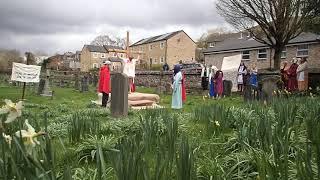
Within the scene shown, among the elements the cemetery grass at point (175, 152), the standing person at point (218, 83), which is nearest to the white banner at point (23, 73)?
the standing person at point (218, 83)

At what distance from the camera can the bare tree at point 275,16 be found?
92.8 ft

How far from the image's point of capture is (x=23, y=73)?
Result: 20750 mm

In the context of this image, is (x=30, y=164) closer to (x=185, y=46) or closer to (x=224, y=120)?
(x=224, y=120)

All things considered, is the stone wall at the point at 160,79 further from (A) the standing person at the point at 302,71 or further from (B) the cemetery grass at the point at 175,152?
(B) the cemetery grass at the point at 175,152

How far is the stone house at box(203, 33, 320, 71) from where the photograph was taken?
129 feet

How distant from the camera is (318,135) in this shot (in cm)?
283

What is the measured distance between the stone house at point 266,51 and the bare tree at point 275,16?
16.5 ft

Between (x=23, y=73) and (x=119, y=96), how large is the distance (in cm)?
1159

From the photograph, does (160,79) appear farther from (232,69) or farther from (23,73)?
(23,73)

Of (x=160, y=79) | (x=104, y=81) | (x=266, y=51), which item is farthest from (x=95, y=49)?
(x=104, y=81)

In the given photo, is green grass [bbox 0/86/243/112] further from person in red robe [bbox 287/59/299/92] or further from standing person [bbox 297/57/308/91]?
standing person [bbox 297/57/308/91]

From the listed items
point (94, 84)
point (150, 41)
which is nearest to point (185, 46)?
point (150, 41)

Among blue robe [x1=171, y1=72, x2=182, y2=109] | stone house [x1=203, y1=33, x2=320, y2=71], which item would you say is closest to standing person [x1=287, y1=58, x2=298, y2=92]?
blue robe [x1=171, y1=72, x2=182, y2=109]

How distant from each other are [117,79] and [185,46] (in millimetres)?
73446
